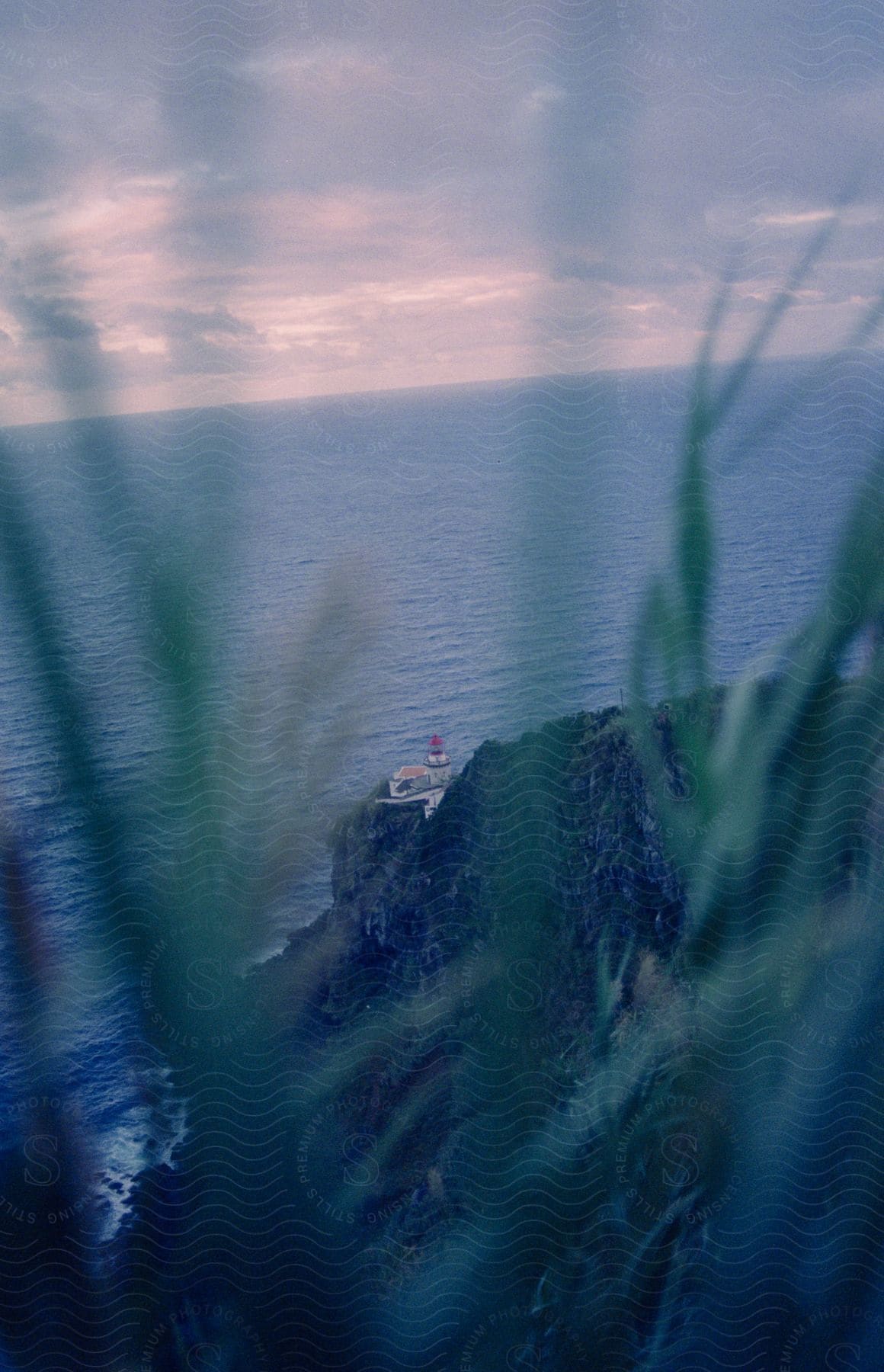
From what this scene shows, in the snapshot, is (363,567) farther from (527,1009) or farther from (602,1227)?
(602,1227)

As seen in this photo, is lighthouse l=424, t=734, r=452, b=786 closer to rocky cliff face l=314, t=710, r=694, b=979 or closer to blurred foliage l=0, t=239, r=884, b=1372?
rocky cliff face l=314, t=710, r=694, b=979

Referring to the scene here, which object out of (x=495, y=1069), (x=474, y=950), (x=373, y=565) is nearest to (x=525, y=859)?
(x=474, y=950)

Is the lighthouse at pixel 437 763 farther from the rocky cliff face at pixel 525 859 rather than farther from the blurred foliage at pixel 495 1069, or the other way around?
the blurred foliage at pixel 495 1069

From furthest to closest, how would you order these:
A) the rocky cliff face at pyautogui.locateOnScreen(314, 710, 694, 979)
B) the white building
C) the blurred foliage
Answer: the white building, the rocky cliff face at pyautogui.locateOnScreen(314, 710, 694, 979), the blurred foliage

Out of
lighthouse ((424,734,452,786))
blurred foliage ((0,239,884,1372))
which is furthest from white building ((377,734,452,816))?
blurred foliage ((0,239,884,1372))

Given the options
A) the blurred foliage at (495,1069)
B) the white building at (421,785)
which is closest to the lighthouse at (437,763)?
the white building at (421,785)
